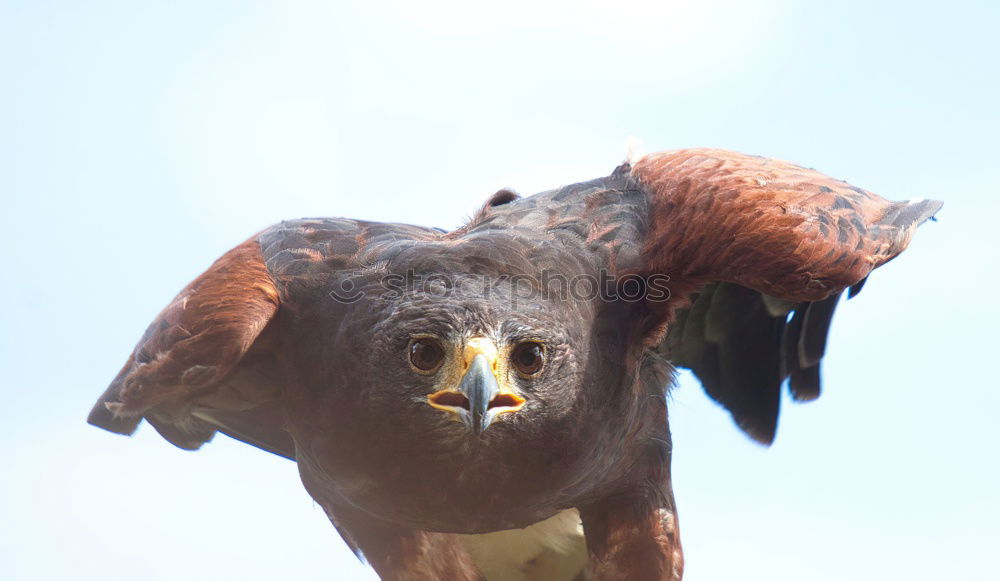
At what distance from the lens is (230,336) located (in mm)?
4391

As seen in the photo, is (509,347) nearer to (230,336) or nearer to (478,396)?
(478,396)

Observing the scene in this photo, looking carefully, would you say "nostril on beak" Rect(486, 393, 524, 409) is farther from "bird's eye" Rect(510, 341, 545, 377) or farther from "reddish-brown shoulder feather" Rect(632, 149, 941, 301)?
"reddish-brown shoulder feather" Rect(632, 149, 941, 301)

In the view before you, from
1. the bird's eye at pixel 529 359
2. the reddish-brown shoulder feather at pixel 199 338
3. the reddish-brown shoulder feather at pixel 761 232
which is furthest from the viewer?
the reddish-brown shoulder feather at pixel 761 232

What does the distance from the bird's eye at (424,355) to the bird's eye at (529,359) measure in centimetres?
26

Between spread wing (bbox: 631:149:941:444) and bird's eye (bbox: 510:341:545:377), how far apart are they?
90cm

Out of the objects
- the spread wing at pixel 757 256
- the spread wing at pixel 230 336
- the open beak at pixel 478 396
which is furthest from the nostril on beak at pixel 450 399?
the spread wing at pixel 757 256

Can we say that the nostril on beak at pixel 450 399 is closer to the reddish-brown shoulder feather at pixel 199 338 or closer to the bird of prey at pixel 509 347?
the bird of prey at pixel 509 347

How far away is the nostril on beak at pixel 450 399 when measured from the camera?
3889 mm

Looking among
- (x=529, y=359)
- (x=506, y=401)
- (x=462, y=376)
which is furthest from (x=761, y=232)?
(x=462, y=376)

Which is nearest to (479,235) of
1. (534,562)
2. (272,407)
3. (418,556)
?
(272,407)

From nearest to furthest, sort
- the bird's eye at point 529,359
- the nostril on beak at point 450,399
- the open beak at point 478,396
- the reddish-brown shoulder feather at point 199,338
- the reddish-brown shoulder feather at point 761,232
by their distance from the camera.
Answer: the open beak at point 478,396
the nostril on beak at point 450,399
the bird's eye at point 529,359
the reddish-brown shoulder feather at point 199,338
the reddish-brown shoulder feather at point 761,232

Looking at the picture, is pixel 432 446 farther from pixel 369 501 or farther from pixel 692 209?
pixel 692 209

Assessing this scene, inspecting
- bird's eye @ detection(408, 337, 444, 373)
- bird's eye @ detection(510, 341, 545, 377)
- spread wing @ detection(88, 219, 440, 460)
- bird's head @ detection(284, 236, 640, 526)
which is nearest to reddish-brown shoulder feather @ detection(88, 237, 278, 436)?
spread wing @ detection(88, 219, 440, 460)

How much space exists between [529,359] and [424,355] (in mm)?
356
